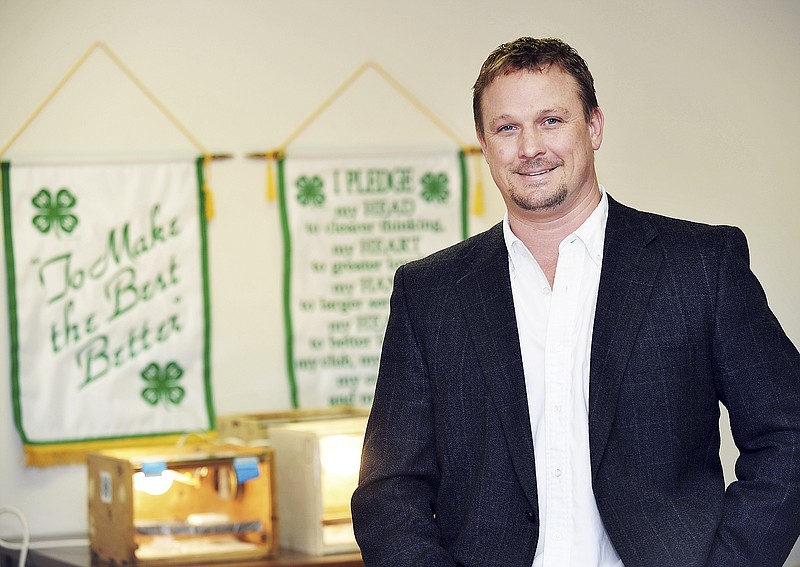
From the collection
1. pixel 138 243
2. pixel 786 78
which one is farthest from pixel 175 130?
pixel 786 78

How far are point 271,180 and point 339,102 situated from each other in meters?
0.33

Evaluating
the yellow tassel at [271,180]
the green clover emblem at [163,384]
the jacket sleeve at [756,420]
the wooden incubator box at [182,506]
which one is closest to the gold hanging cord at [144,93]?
the yellow tassel at [271,180]

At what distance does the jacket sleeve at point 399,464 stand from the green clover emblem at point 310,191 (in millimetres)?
1764

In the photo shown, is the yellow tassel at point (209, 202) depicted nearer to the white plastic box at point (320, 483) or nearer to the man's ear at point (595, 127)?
the white plastic box at point (320, 483)

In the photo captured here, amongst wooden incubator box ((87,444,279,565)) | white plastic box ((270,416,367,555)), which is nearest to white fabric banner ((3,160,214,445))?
wooden incubator box ((87,444,279,565))

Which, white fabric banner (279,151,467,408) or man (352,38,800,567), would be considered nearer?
man (352,38,800,567)

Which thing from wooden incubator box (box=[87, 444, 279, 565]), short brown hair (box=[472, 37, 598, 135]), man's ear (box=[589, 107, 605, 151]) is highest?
short brown hair (box=[472, 37, 598, 135])

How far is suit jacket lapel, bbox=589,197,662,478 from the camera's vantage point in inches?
69.4

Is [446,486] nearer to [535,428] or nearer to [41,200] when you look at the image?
[535,428]

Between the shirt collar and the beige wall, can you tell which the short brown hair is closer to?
the shirt collar

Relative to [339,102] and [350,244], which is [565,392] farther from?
[339,102]

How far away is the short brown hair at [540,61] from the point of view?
1864 millimetres

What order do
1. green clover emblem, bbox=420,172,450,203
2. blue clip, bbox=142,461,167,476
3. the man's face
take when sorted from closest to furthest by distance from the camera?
the man's face, blue clip, bbox=142,461,167,476, green clover emblem, bbox=420,172,450,203

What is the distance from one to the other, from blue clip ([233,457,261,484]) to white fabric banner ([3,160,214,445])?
594mm
